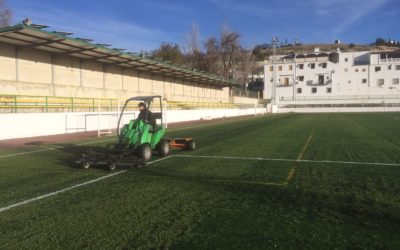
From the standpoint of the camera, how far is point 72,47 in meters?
27.5

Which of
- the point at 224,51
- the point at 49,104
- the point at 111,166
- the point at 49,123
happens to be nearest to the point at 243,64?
the point at 224,51

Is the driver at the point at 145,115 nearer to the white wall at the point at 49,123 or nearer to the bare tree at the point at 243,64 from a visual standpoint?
the white wall at the point at 49,123

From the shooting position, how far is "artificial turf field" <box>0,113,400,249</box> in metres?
4.69

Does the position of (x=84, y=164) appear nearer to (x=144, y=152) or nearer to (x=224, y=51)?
(x=144, y=152)

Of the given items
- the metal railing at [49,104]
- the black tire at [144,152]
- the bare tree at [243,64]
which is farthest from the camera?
the bare tree at [243,64]

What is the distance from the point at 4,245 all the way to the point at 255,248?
2.96m

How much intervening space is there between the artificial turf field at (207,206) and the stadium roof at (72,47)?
14.0m

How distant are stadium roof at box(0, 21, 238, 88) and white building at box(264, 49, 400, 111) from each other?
55026mm

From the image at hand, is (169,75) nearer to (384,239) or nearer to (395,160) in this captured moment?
(395,160)

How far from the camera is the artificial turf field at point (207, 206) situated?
15.4ft

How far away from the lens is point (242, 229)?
5051mm

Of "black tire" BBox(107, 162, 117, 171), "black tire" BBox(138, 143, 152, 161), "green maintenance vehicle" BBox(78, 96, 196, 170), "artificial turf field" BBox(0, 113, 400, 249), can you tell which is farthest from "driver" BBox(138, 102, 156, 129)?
"black tire" BBox(107, 162, 117, 171)

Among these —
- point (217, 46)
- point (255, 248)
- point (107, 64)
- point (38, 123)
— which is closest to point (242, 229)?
point (255, 248)

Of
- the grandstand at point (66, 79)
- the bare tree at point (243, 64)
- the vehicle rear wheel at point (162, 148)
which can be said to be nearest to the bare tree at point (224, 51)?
the bare tree at point (243, 64)
